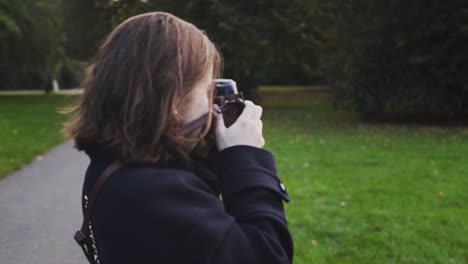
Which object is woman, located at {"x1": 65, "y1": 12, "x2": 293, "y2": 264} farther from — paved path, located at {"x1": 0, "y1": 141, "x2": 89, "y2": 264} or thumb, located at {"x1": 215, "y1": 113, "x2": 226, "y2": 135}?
paved path, located at {"x1": 0, "y1": 141, "x2": 89, "y2": 264}

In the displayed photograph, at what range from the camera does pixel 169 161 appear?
140 centimetres

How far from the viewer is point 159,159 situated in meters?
1.37

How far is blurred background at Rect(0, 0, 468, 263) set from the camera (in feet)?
17.4

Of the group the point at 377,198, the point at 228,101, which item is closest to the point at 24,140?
the point at 377,198

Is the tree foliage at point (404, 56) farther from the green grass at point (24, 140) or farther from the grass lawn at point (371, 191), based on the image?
the green grass at point (24, 140)

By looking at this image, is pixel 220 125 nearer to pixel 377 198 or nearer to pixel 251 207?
pixel 251 207

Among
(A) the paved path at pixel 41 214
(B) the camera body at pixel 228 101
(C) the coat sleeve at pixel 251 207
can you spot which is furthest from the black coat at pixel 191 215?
(A) the paved path at pixel 41 214

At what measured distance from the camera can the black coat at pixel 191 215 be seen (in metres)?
1.31

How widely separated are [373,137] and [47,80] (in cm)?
4318

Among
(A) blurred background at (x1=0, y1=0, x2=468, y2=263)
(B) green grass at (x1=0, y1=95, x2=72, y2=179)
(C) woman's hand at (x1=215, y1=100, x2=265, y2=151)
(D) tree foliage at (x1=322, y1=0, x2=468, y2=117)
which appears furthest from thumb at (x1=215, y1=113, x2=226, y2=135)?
(D) tree foliage at (x1=322, y1=0, x2=468, y2=117)

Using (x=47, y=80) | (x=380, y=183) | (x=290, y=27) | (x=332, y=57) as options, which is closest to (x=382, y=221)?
(x=380, y=183)

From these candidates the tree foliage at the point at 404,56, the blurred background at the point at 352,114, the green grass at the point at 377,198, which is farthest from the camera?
the tree foliage at the point at 404,56

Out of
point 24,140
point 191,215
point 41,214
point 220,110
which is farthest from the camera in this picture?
point 24,140

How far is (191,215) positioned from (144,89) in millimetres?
299
